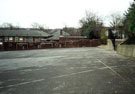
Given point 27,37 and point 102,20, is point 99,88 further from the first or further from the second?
point 102,20

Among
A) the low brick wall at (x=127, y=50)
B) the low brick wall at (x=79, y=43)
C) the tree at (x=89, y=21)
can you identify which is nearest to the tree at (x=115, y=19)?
the tree at (x=89, y=21)

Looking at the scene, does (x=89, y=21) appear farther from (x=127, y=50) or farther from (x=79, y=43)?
(x=127, y=50)

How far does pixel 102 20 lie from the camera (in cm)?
5197

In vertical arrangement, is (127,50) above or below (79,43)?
below

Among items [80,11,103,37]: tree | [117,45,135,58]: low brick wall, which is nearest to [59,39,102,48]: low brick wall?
[80,11,103,37]: tree

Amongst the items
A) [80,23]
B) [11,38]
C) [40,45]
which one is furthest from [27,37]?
[80,23]

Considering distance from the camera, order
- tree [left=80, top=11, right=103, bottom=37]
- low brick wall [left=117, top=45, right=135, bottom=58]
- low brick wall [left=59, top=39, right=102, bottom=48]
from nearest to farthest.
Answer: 1. low brick wall [left=117, top=45, right=135, bottom=58]
2. low brick wall [left=59, top=39, right=102, bottom=48]
3. tree [left=80, top=11, right=103, bottom=37]

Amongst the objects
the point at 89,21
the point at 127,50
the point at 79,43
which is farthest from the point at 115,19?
the point at 127,50

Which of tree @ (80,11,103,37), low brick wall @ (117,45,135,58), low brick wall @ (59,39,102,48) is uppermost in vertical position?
tree @ (80,11,103,37)

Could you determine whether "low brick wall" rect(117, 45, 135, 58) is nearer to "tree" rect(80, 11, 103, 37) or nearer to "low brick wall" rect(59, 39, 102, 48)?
"low brick wall" rect(59, 39, 102, 48)

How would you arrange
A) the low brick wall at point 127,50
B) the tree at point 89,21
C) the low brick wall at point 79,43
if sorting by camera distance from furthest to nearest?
the tree at point 89,21
the low brick wall at point 79,43
the low brick wall at point 127,50

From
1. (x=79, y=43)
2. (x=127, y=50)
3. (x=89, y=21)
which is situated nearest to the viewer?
(x=127, y=50)

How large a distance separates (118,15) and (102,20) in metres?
8.49

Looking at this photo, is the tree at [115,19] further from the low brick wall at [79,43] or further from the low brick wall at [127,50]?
the low brick wall at [127,50]
